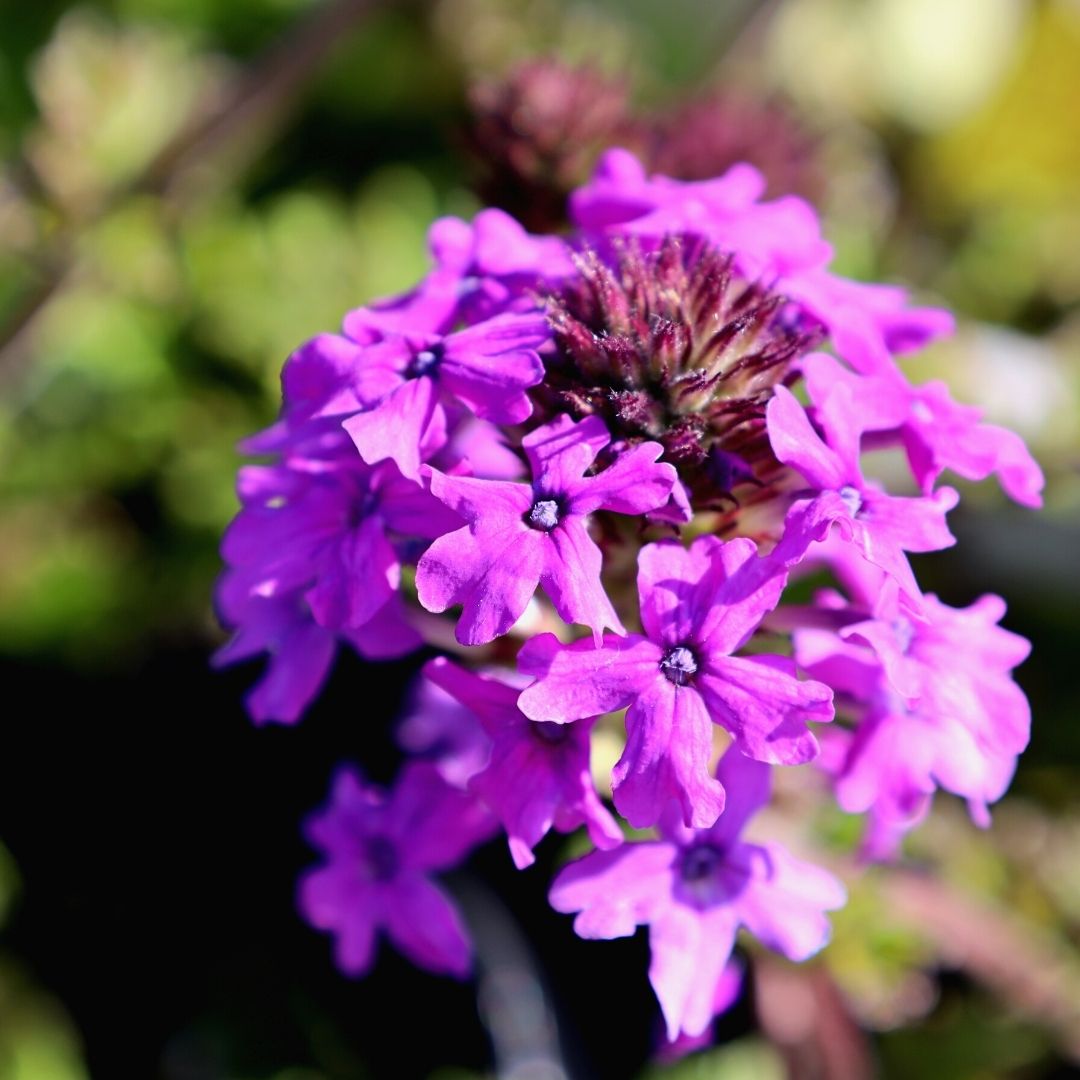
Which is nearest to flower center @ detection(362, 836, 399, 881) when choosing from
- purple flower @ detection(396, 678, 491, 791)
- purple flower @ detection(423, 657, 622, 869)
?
purple flower @ detection(396, 678, 491, 791)

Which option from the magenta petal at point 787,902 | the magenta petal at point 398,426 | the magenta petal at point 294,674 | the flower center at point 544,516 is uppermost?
the flower center at point 544,516

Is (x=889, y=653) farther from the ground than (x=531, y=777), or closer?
farther from the ground

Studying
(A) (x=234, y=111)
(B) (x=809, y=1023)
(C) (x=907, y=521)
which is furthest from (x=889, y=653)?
(A) (x=234, y=111)

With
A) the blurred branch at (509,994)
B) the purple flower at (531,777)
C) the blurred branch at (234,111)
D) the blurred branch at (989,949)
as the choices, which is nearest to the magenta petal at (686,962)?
the purple flower at (531,777)

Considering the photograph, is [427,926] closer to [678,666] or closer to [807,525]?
[678,666]

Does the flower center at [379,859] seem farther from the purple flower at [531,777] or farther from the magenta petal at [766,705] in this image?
the magenta petal at [766,705]

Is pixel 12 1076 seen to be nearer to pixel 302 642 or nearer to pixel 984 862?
pixel 302 642
